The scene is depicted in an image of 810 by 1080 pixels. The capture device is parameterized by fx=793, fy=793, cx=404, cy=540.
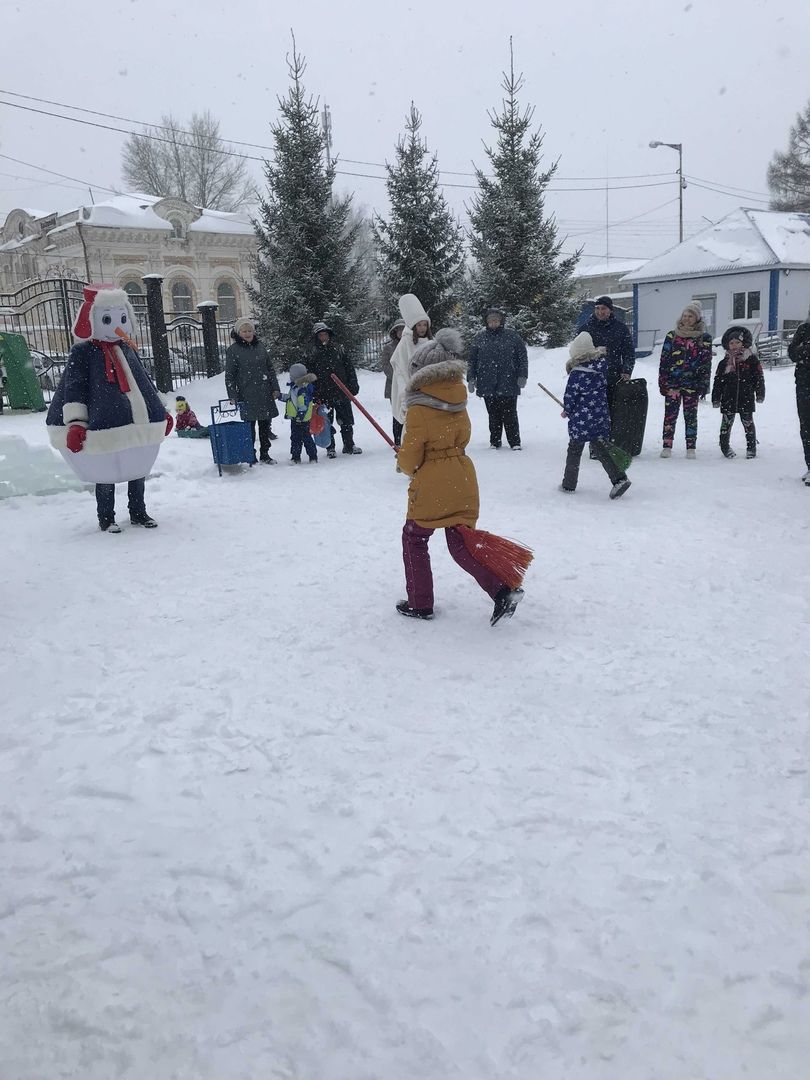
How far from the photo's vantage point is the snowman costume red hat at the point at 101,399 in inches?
246

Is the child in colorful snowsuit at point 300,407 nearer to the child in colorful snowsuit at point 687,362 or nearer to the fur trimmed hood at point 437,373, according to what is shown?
the child in colorful snowsuit at point 687,362

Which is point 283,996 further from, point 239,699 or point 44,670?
point 44,670

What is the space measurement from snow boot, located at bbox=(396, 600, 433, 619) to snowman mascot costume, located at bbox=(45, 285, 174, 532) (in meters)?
3.11

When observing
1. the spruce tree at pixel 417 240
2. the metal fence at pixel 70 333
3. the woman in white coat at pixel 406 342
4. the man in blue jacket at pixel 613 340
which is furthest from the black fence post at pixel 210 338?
the man in blue jacket at pixel 613 340

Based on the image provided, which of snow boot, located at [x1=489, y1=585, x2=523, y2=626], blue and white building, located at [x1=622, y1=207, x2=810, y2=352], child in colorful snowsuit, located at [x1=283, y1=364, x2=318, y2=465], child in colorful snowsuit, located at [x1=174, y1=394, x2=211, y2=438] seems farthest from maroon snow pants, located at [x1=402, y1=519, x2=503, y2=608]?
blue and white building, located at [x1=622, y1=207, x2=810, y2=352]

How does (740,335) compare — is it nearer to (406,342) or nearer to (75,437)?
(406,342)

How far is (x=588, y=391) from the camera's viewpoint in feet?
23.0

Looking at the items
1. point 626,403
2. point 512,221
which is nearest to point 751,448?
point 626,403

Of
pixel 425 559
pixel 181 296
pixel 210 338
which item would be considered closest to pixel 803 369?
pixel 425 559

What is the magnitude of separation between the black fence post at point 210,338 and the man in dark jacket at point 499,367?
26.6ft

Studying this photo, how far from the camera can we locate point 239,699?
3.58m

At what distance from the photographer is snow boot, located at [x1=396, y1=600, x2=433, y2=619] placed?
452 cm

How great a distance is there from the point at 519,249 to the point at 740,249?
12.9 m

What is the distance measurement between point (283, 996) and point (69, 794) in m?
1.30
